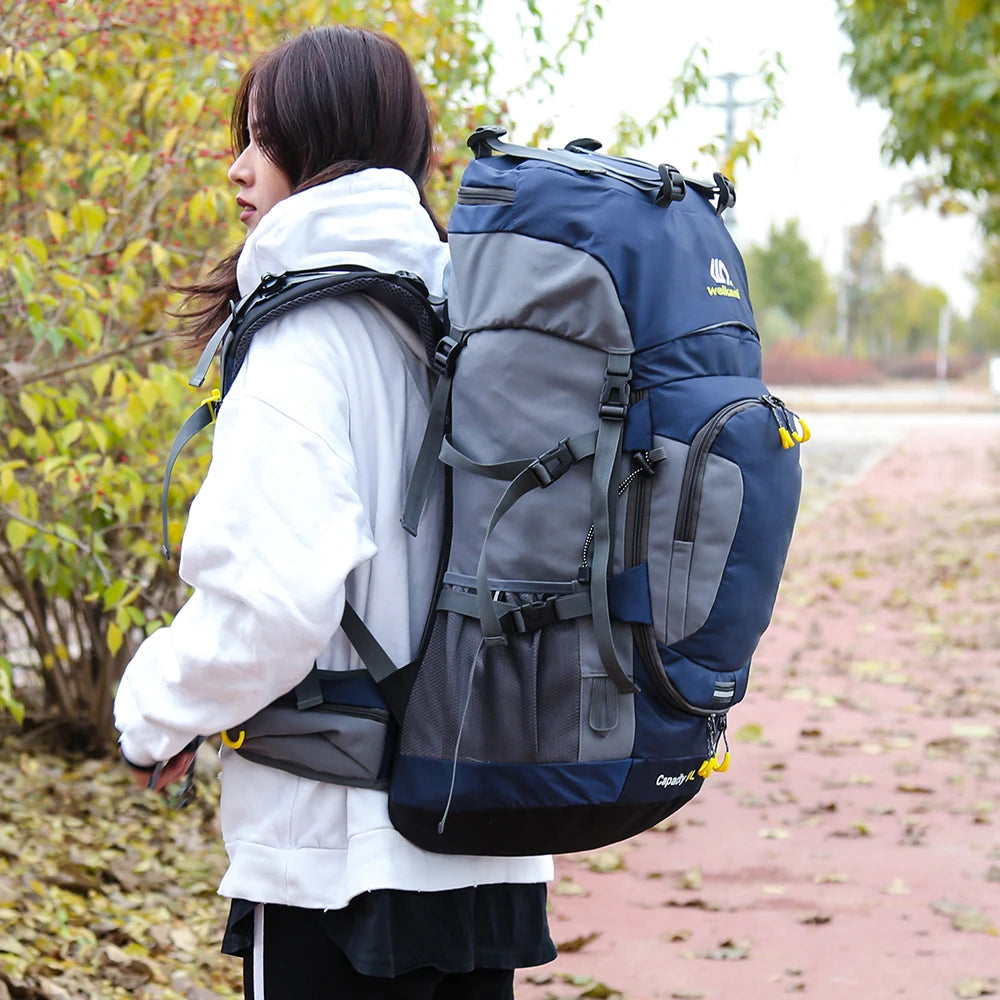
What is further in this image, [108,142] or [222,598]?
[108,142]

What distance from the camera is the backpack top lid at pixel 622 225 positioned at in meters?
1.62

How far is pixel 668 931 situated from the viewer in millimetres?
4086

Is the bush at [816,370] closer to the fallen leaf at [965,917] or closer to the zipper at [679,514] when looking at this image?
the fallen leaf at [965,917]

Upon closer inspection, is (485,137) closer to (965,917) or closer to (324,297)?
(324,297)

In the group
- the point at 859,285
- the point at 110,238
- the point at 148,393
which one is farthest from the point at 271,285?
the point at 859,285

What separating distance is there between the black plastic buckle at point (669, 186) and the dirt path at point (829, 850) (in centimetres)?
254

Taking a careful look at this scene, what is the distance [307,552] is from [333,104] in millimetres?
595

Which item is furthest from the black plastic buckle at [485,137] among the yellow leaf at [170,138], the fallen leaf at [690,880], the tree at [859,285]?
the tree at [859,285]

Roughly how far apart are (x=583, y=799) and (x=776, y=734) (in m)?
4.81

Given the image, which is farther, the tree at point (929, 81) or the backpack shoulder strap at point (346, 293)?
the tree at point (929, 81)

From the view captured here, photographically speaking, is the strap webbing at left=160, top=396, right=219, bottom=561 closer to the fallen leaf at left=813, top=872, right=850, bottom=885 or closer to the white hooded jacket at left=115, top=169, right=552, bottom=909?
the white hooded jacket at left=115, top=169, right=552, bottom=909

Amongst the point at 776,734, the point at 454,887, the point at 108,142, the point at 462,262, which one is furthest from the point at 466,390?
the point at 776,734

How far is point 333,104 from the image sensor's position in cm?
176

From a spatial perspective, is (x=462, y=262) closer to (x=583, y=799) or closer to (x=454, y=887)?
(x=583, y=799)
